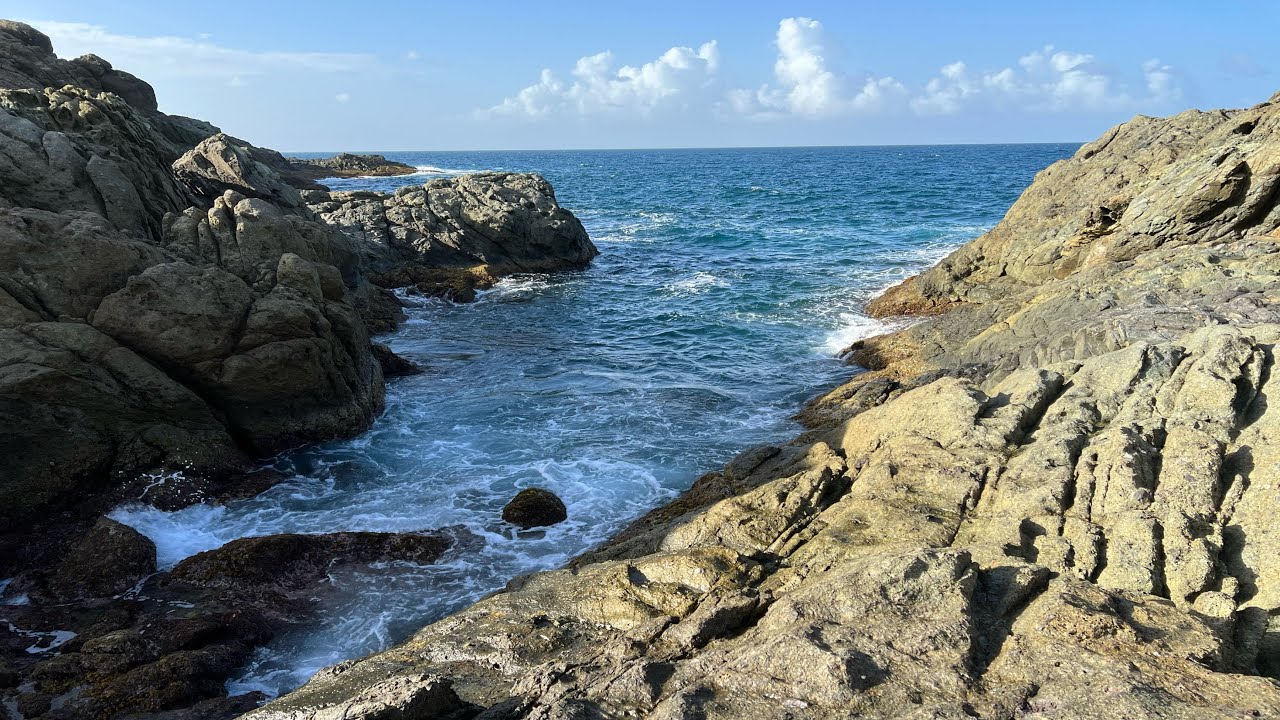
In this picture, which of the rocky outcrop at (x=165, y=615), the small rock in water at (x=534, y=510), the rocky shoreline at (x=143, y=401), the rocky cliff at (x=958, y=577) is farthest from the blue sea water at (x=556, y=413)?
the rocky cliff at (x=958, y=577)

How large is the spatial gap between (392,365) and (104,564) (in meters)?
A: 12.1

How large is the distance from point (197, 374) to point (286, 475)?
2914 mm

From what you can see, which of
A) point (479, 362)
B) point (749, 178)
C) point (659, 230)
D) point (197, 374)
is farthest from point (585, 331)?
point (749, 178)

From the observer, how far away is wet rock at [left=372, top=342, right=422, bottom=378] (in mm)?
23328

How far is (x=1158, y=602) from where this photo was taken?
6.21 metres

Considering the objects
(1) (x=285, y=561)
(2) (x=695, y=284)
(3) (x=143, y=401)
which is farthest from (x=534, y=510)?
(2) (x=695, y=284)

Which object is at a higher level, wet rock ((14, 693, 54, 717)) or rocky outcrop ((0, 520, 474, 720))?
wet rock ((14, 693, 54, 717))

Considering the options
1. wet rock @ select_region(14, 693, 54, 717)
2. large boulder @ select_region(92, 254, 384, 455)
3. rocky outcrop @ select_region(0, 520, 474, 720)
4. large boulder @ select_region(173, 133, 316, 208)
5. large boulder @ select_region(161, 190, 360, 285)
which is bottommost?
rocky outcrop @ select_region(0, 520, 474, 720)

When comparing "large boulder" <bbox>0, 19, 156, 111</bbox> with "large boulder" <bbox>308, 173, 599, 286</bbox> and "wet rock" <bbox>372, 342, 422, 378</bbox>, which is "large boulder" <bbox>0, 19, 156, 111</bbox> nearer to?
"large boulder" <bbox>308, 173, 599, 286</bbox>

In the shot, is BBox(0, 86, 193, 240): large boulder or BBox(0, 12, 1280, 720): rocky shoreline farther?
BBox(0, 86, 193, 240): large boulder

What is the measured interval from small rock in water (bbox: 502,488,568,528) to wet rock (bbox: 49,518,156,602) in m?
6.01

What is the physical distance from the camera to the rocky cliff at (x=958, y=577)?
220 inches

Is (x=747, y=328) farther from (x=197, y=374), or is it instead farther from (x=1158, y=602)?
(x=1158, y=602)

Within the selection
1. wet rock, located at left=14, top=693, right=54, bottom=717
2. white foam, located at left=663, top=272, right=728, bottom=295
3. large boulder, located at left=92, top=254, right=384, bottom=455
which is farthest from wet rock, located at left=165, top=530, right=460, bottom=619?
white foam, located at left=663, top=272, right=728, bottom=295
